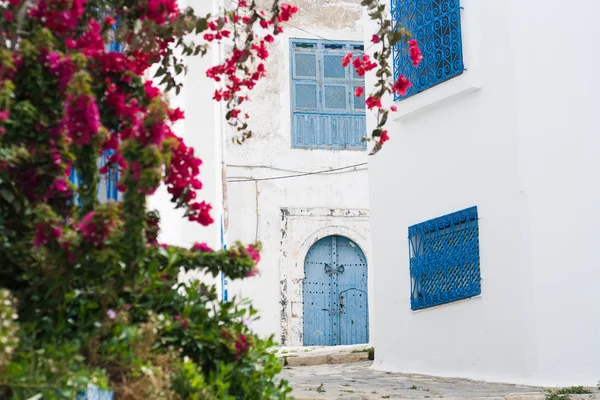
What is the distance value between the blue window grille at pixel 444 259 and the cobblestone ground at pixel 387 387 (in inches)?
33.9

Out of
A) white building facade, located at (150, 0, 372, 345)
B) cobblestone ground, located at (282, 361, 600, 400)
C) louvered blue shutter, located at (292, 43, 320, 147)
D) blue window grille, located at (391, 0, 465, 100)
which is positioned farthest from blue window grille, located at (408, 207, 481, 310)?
louvered blue shutter, located at (292, 43, 320, 147)

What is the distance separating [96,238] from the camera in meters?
3.05

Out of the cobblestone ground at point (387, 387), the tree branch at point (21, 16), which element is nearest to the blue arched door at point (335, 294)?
the cobblestone ground at point (387, 387)

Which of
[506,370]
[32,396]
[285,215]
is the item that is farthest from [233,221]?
[32,396]

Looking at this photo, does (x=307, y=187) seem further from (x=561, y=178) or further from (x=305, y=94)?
(x=561, y=178)

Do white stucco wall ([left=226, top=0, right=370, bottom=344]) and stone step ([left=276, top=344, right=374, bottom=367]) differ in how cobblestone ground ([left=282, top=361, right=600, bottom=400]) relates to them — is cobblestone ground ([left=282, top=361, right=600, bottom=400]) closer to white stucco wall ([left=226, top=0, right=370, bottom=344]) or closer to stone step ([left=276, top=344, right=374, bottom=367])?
stone step ([left=276, top=344, right=374, bottom=367])

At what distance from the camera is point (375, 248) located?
1150 cm

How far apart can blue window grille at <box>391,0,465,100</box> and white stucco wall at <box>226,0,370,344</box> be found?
16.8ft

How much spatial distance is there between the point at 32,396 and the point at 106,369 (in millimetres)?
487

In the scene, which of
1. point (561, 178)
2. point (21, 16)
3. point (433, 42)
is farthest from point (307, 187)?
point (21, 16)

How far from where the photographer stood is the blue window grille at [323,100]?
53.5 feet

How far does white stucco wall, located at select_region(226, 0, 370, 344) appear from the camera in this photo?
15.6m

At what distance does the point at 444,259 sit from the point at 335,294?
6.08 metres

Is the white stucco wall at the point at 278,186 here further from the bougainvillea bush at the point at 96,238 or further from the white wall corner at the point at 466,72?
the bougainvillea bush at the point at 96,238
